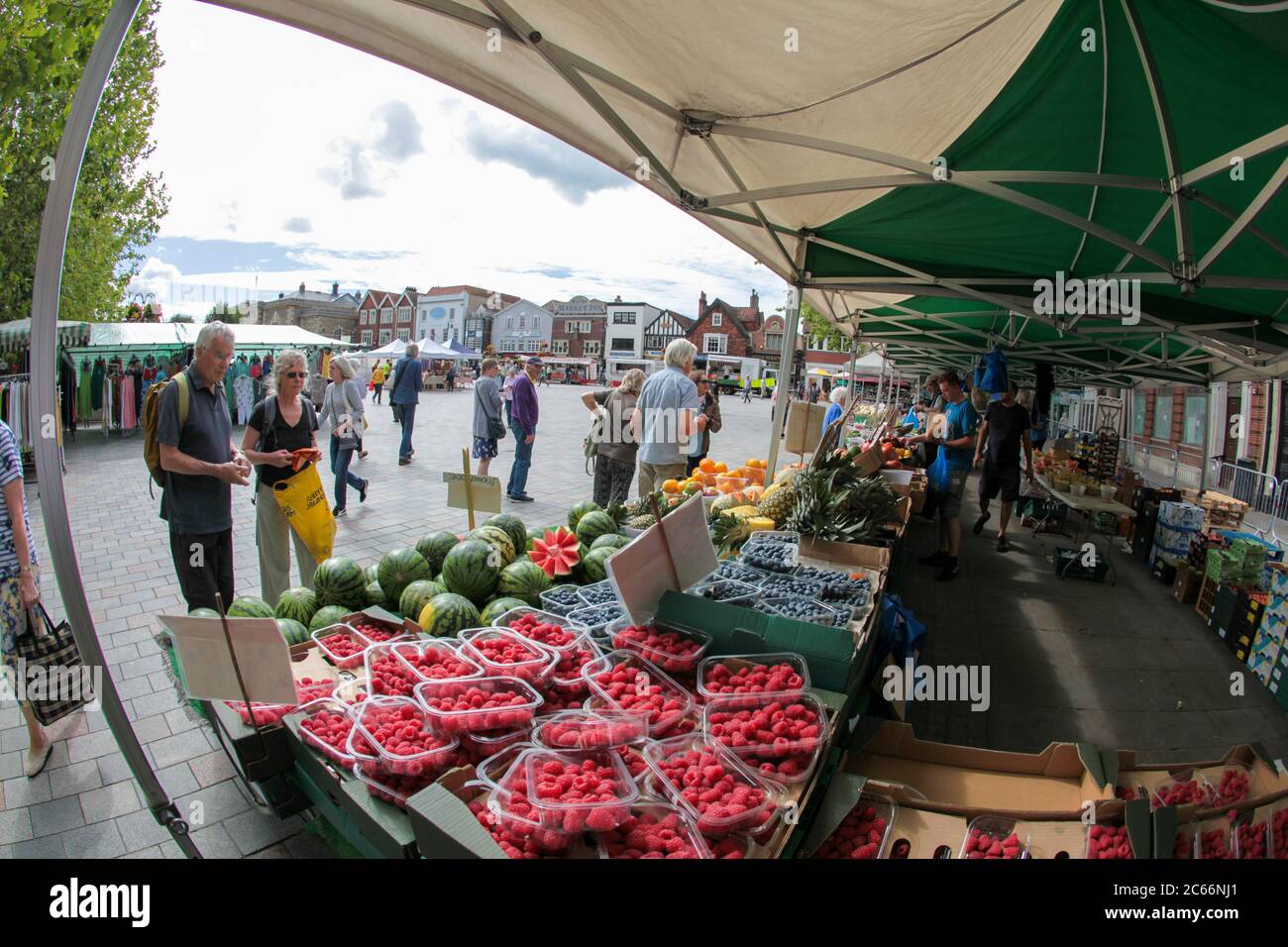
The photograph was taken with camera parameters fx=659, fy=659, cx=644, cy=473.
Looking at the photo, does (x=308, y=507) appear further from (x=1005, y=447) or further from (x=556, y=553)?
(x=1005, y=447)

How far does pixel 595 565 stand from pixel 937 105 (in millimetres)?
3065

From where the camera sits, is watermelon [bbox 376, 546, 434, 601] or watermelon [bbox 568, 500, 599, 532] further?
watermelon [bbox 568, 500, 599, 532]

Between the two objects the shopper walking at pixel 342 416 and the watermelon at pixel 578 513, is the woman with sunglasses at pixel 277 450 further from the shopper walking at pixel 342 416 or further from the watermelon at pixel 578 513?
the shopper walking at pixel 342 416

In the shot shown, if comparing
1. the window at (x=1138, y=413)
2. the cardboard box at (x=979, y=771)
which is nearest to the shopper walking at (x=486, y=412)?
the cardboard box at (x=979, y=771)

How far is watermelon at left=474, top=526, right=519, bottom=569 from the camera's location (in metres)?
3.69

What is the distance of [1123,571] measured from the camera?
8.06m

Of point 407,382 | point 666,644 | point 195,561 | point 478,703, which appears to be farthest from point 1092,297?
point 407,382

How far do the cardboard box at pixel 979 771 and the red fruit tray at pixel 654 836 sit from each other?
113 centimetres

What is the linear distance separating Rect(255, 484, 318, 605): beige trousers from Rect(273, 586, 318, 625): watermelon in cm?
92

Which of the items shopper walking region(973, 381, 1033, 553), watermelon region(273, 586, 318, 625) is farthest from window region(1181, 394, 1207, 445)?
watermelon region(273, 586, 318, 625)

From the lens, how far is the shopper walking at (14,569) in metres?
3.00

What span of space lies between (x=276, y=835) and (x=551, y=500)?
7.06 metres

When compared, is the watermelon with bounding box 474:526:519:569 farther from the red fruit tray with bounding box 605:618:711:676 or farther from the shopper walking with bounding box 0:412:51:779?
the shopper walking with bounding box 0:412:51:779
